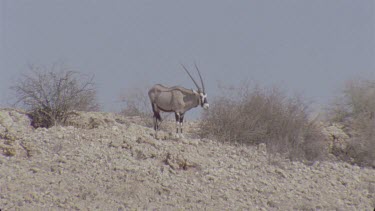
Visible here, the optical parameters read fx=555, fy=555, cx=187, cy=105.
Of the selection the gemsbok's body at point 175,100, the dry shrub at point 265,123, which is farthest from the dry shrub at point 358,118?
the gemsbok's body at point 175,100

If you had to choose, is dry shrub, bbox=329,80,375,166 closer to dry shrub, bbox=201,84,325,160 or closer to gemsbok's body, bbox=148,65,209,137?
dry shrub, bbox=201,84,325,160

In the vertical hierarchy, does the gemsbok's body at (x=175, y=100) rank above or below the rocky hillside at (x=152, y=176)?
above

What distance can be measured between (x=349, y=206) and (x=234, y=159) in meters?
2.67

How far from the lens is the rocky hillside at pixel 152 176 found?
8477 mm

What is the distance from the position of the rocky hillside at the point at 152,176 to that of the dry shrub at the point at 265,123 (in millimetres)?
1048

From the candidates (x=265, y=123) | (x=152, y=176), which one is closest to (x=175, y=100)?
(x=265, y=123)

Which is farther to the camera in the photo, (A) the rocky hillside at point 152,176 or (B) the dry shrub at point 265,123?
(B) the dry shrub at point 265,123

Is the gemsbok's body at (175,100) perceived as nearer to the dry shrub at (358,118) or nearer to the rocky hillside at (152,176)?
the rocky hillside at (152,176)

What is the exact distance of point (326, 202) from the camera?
31.1ft

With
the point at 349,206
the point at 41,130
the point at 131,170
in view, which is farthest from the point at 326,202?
the point at 41,130

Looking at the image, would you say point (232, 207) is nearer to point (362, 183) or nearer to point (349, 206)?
point (349, 206)

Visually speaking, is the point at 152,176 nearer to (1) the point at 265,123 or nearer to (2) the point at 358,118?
(1) the point at 265,123

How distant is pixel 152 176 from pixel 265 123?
5.06 meters

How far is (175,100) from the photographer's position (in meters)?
14.6
